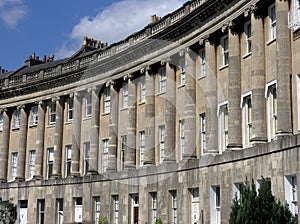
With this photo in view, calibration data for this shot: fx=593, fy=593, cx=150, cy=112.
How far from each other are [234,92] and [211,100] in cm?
241

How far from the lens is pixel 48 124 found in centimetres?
4484

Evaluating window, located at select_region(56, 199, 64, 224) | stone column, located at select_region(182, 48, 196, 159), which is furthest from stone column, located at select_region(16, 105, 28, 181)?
stone column, located at select_region(182, 48, 196, 159)

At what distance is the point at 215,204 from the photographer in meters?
27.7

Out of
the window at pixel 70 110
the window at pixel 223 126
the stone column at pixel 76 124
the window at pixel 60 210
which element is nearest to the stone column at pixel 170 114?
the window at pixel 223 126

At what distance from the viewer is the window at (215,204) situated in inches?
1081

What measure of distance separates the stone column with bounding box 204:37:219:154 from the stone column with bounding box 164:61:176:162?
3.74 m

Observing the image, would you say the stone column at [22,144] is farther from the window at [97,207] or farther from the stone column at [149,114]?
the stone column at [149,114]

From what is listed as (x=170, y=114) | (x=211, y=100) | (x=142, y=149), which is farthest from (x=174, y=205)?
(x=211, y=100)

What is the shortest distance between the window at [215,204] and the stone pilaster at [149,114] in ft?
24.1

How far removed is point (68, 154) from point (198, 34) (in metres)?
16.4

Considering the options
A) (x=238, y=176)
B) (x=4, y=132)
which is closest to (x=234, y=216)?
(x=238, y=176)

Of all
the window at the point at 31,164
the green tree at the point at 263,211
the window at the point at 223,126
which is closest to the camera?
the green tree at the point at 263,211

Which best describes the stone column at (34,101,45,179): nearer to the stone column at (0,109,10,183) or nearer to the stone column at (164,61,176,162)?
the stone column at (0,109,10,183)

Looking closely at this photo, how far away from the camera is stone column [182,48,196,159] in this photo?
30.7m
